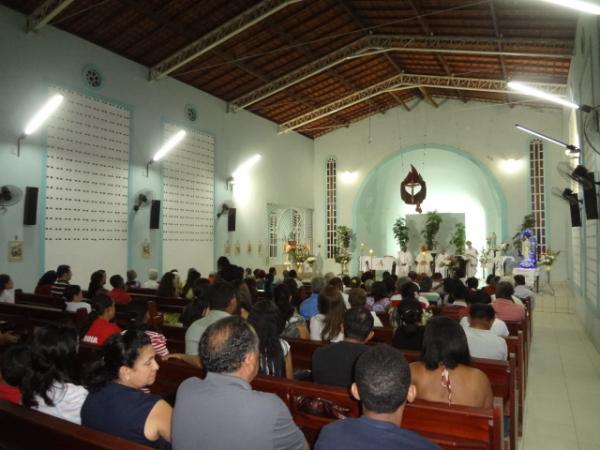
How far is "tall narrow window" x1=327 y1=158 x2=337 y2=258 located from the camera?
17.1 meters

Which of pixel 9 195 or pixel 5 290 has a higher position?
pixel 9 195

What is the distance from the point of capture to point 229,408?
1.60 m

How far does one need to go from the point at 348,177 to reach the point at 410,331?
13.7 metres

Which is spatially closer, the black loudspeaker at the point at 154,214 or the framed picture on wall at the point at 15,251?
the framed picture on wall at the point at 15,251

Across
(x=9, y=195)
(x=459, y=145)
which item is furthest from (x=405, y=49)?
(x=9, y=195)

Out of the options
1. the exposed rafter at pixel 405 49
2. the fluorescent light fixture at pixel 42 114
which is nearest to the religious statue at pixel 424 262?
the exposed rafter at pixel 405 49

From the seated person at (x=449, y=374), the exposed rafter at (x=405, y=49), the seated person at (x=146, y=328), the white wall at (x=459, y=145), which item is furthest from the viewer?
the white wall at (x=459, y=145)

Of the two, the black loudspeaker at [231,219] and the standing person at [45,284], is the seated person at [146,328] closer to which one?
the standing person at [45,284]

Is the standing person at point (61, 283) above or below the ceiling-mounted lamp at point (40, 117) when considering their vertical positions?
below

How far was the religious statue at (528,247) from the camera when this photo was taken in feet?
41.3

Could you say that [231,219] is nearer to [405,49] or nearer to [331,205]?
[331,205]

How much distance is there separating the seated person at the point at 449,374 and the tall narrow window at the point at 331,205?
1457 centimetres

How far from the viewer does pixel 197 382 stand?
174cm

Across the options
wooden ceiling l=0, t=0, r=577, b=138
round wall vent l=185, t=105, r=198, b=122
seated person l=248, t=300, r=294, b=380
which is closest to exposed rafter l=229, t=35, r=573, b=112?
wooden ceiling l=0, t=0, r=577, b=138
